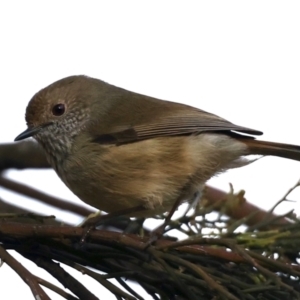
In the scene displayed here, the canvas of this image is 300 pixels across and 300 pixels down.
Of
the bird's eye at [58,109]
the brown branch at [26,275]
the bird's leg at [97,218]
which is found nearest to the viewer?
the brown branch at [26,275]

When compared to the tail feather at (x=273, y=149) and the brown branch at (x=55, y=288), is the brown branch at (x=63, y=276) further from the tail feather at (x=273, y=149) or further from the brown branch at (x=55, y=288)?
the tail feather at (x=273, y=149)

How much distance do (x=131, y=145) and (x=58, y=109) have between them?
641 millimetres

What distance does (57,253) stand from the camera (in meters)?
3.18

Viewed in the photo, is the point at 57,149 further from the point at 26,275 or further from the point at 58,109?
the point at 26,275

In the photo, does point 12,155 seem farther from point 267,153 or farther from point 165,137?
point 267,153

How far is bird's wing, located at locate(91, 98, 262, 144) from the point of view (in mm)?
4430

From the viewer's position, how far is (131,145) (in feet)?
14.4

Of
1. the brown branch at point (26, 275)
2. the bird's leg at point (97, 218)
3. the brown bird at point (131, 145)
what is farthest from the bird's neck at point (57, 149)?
the brown branch at point (26, 275)

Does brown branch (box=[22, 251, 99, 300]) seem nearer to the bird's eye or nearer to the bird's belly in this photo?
the bird's belly

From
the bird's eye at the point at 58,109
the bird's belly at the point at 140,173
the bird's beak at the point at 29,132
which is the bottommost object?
the bird's belly at the point at 140,173

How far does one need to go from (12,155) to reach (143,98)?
116 cm

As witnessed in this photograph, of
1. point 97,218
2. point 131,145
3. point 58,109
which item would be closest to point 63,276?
point 97,218

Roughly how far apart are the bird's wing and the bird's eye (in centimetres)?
33

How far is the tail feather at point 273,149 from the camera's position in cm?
454
